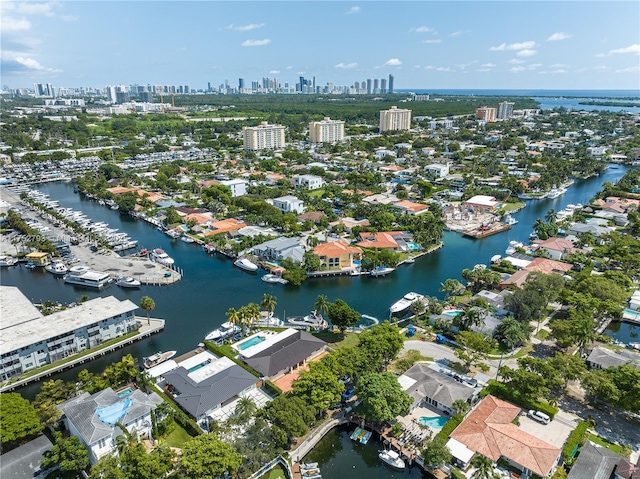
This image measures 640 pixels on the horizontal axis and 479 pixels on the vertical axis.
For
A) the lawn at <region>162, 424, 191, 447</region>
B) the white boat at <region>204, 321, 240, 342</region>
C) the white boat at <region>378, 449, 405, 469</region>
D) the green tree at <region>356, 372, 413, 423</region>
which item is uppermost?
the green tree at <region>356, 372, 413, 423</region>

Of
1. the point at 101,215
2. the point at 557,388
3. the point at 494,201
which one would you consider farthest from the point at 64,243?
the point at 494,201

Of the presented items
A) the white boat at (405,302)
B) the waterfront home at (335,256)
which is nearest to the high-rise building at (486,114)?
the waterfront home at (335,256)

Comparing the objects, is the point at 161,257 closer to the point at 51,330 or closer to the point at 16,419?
the point at 51,330

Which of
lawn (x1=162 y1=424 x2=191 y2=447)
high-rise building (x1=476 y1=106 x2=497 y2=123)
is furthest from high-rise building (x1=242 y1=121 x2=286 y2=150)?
lawn (x1=162 y1=424 x2=191 y2=447)

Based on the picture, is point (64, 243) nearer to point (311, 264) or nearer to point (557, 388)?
point (311, 264)

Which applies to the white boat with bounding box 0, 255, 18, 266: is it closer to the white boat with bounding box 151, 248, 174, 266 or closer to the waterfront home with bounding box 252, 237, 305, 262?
the white boat with bounding box 151, 248, 174, 266

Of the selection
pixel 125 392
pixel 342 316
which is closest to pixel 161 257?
pixel 125 392

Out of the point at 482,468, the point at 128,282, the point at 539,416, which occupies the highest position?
the point at 482,468
